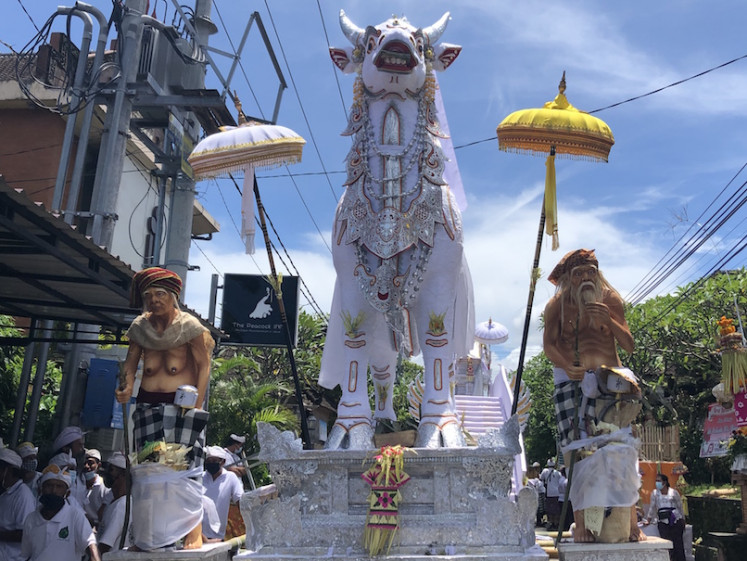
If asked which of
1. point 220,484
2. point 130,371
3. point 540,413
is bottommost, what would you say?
point 220,484

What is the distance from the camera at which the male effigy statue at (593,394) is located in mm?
4418

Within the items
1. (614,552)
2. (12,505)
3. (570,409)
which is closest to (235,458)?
(12,505)

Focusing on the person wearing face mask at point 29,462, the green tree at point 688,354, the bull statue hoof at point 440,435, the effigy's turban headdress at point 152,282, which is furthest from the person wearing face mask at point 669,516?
the effigy's turban headdress at point 152,282

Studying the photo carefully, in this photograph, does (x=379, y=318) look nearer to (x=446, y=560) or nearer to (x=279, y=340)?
(x=446, y=560)

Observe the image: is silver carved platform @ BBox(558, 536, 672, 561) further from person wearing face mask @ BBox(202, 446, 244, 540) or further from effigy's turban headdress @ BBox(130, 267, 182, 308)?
person wearing face mask @ BBox(202, 446, 244, 540)

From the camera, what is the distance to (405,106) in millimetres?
5301

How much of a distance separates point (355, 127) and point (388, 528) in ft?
9.12

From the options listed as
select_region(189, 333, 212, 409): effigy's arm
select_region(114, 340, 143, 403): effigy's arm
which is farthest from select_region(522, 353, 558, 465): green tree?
select_region(114, 340, 143, 403): effigy's arm

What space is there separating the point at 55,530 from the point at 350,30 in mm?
4283

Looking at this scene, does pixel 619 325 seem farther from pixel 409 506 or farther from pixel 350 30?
pixel 350 30

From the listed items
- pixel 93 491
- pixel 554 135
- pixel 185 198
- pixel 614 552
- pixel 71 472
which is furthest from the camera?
pixel 185 198

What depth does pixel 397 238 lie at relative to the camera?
16.2 ft

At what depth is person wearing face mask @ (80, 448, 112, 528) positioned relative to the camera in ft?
23.4

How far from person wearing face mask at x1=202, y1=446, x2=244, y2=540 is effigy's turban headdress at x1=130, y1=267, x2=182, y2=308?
2.76 m
